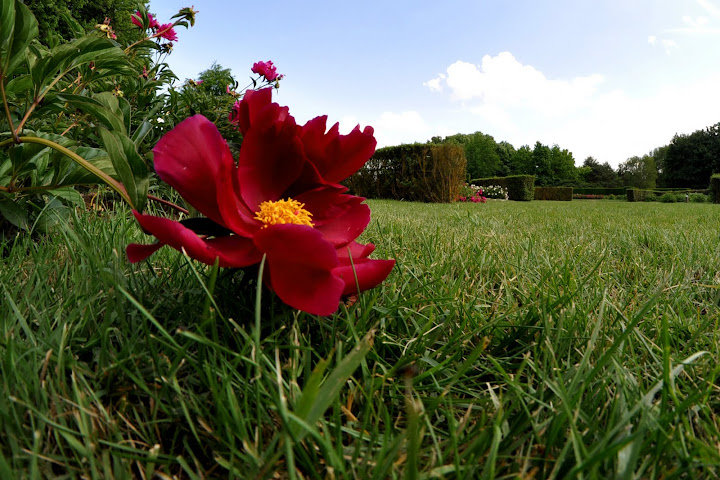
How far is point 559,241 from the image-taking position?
98.7 inches

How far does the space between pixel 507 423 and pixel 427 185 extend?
36.2 feet

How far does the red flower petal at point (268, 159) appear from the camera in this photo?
Answer: 0.75 metres

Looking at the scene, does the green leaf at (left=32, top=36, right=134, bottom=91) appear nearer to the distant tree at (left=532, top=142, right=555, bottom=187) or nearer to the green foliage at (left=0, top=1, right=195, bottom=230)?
the green foliage at (left=0, top=1, right=195, bottom=230)

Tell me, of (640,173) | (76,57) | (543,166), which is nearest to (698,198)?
(543,166)

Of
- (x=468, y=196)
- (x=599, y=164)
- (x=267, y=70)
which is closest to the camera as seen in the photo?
(x=267, y=70)

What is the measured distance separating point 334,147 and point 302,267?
0.30m


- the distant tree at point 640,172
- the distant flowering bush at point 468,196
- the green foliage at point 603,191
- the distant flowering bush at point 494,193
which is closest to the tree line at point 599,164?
the distant tree at point 640,172

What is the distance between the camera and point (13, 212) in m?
1.38

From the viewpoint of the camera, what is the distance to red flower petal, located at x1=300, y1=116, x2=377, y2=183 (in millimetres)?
815

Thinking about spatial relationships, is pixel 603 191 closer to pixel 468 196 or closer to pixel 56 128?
pixel 468 196

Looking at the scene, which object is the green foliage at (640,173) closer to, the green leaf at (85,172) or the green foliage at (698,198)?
the green foliage at (698,198)

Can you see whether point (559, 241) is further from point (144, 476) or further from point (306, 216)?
point (144, 476)

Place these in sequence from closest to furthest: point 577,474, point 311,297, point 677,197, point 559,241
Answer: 1. point 577,474
2. point 311,297
3. point 559,241
4. point 677,197

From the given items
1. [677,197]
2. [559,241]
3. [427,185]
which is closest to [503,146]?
[677,197]
